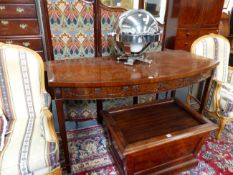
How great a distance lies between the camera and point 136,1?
2111mm

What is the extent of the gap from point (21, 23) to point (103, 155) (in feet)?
6.33

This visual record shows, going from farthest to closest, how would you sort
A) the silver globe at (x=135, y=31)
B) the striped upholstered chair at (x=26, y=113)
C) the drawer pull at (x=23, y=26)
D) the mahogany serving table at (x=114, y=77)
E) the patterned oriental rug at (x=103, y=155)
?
the drawer pull at (x=23, y=26) → the patterned oriental rug at (x=103, y=155) → the silver globe at (x=135, y=31) → the mahogany serving table at (x=114, y=77) → the striped upholstered chair at (x=26, y=113)

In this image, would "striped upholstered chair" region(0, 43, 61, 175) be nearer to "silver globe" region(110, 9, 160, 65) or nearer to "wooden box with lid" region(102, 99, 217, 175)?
"wooden box with lid" region(102, 99, 217, 175)

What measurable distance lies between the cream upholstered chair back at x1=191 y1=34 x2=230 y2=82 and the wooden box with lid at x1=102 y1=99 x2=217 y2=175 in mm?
663

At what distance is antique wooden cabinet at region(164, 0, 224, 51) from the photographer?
7.61 ft

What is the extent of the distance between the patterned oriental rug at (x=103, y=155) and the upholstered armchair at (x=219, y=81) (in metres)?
0.16

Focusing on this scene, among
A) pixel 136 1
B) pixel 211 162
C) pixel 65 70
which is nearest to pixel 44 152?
pixel 65 70

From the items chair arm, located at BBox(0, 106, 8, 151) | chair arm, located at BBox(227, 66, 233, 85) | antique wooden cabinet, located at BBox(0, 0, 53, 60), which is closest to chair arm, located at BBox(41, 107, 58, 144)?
chair arm, located at BBox(0, 106, 8, 151)

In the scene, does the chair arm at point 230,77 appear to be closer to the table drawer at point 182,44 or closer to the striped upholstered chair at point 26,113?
the table drawer at point 182,44

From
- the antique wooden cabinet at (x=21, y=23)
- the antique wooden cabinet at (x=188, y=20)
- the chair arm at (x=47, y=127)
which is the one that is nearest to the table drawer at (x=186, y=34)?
the antique wooden cabinet at (x=188, y=20)

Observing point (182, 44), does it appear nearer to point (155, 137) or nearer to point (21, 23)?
point (155, 137)

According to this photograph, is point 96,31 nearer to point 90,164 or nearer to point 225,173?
point 90,164

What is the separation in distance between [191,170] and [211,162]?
0.75ft

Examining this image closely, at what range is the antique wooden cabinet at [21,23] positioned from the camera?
85.9 inches
